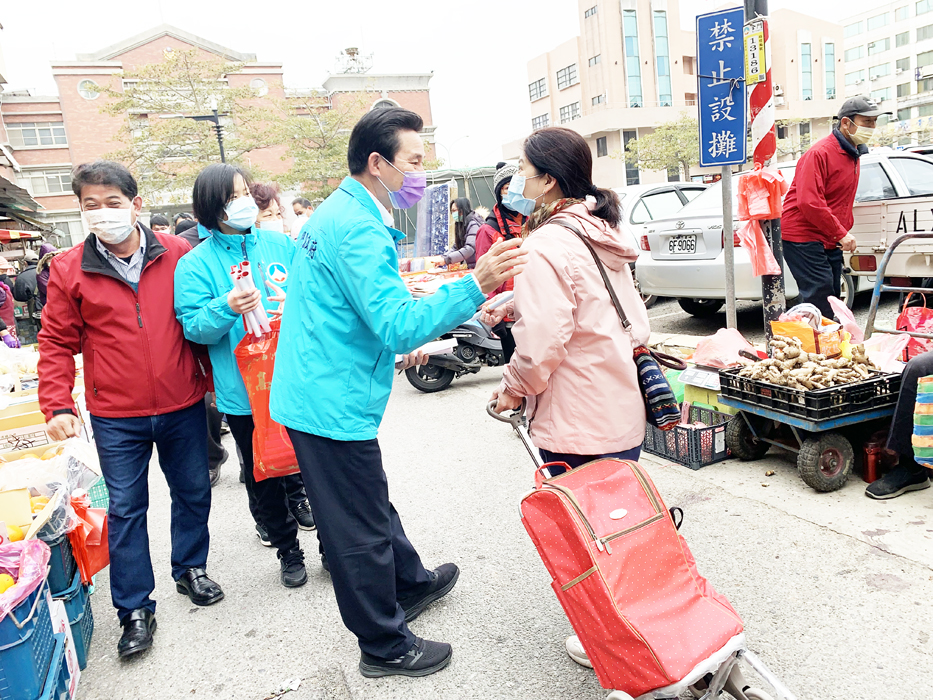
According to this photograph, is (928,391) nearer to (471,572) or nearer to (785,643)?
(785,643)

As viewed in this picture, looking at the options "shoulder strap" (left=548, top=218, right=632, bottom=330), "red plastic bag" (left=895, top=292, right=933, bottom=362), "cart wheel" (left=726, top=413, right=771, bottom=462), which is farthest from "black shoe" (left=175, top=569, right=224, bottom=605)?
"red plastic bag" (left=895, top=292, right=933, bottom=362)

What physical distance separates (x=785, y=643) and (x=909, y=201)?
18.6 ft

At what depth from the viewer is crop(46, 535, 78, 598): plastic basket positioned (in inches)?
106

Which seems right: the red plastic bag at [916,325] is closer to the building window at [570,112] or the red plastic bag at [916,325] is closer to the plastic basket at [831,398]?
the plastic basket at [831,398]

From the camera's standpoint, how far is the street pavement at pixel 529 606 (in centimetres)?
234

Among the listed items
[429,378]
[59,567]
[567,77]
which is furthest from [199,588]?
[567,77]

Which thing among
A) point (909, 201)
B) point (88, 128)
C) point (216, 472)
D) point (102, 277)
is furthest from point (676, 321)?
point (88, 128)

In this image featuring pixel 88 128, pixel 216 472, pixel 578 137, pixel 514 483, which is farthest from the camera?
pixel 88 128

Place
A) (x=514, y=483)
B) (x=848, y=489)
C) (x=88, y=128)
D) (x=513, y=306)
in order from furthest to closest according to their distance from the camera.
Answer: (x=88, y=128) → (x=514, y=483) → (x=848, y=489) → (x=513, y=306)

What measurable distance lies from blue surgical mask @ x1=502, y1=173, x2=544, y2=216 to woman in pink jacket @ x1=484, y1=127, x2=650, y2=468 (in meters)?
0.01

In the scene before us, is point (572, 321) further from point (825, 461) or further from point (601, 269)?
point (825, 461)

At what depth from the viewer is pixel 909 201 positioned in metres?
6.38

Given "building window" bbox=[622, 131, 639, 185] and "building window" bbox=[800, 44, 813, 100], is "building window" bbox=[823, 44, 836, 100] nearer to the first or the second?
"building window" bbox=[800, 44, 813, 100]

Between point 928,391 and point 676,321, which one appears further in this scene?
point 676,321
